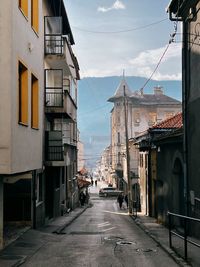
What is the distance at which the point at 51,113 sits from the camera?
23.0 m

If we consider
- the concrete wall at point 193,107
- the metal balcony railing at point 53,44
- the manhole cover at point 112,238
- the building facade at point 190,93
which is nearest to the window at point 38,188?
the manhole cover at point 112,238

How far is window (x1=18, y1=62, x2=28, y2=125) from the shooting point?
14.6 metres

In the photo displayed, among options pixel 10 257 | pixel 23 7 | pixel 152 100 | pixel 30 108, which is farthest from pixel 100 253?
pixel 152 100

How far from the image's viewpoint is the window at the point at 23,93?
48.0 feet

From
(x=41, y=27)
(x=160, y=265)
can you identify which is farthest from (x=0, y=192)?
(x=41, y=27)

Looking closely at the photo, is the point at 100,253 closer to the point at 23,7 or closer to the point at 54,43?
the point at 23,7

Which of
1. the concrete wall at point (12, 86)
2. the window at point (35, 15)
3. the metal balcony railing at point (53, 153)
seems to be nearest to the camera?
the concrete wall at point (12, 86)

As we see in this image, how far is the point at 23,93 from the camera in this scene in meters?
15.0

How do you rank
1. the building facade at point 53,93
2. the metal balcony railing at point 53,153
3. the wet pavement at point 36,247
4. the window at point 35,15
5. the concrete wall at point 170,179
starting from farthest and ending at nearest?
the metal balcony railing at point 53,153 → the building facade at point 53,93 → the concrete wall at point 170,179 → the window at point 35,15 → the wet pavement at point 36,247

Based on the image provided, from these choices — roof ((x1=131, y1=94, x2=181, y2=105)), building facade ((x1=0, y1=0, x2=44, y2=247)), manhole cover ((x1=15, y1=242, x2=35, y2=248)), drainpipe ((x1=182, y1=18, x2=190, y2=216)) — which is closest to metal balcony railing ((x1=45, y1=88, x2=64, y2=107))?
building facade ((x1=0, y1=0, x2=44, y2=247))

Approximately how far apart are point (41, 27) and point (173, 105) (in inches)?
2868

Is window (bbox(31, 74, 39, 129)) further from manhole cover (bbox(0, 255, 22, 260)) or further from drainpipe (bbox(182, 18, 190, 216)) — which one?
manhole cover (bbox(0, 255, 22, 260))

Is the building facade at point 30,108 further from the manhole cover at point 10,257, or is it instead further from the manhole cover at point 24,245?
the manhole cover at point 10,257

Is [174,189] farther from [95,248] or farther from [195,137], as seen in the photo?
[95,248]
